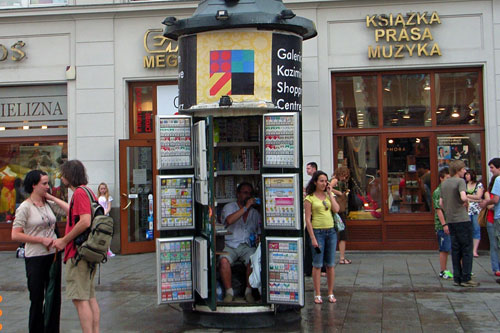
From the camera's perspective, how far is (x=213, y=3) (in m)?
6.85

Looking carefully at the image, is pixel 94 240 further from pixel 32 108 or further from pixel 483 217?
pixel 32 108

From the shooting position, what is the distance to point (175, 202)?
669 centimetres

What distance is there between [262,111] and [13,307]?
4.70 meters

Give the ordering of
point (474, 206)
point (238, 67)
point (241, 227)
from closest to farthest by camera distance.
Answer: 1. point (238, 67)
2. point (241, 227)
3. point (474, 206)

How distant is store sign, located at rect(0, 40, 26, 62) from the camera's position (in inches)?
526

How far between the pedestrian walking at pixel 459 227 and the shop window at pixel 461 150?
339 cm

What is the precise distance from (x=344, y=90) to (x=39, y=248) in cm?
825

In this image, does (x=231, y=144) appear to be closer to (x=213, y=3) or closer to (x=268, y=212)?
(x=268, y=212)

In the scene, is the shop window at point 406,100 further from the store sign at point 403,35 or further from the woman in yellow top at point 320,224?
the woman in yellow top at point 320,224

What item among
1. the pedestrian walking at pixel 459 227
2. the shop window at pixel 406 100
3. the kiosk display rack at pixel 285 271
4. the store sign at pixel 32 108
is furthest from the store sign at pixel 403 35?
the store sign at pixel 32 108

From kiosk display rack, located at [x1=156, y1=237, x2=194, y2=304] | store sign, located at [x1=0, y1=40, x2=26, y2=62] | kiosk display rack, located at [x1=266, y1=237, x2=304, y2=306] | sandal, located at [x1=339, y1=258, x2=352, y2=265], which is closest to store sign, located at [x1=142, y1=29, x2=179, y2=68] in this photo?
store sign, located at [x1=0, y1=40, x2=26, y2=62]

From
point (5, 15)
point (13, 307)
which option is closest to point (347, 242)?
point (13, 307)

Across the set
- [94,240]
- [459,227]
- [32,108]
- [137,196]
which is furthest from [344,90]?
[94,240]

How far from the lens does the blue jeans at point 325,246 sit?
7.79 metres
